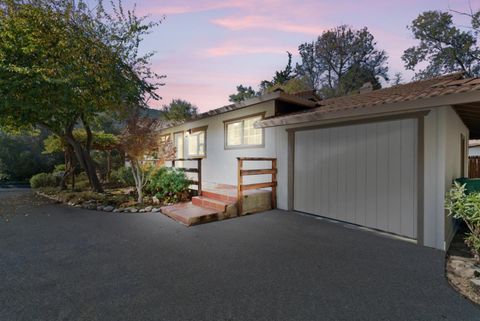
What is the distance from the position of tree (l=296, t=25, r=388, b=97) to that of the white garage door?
751 inches

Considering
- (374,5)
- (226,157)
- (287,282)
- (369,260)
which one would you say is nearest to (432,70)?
(374,5)

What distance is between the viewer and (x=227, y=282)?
2.57 m

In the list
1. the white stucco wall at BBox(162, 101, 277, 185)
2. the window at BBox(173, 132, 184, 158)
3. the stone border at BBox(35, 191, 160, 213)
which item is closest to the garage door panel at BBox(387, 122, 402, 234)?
the white stucco wall at BBox(162, 101, 277, 185)

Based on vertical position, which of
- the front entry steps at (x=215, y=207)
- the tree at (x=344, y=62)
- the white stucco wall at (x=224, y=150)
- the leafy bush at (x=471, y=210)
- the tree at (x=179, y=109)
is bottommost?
the front entry steps at (x=215, y=207)

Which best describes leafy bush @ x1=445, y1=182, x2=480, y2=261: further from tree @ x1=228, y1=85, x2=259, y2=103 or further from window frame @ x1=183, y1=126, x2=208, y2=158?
tree @ x1=228, y1=85, x2=259, y2=103

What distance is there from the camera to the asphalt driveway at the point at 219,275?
2080 mm

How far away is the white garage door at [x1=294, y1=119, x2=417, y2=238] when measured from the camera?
395 centimetres

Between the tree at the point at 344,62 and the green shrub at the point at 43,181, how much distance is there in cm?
2282

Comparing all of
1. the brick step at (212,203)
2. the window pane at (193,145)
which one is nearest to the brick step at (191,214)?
the brick step at (212,203)

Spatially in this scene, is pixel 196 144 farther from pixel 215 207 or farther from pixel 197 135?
pixel 215 207

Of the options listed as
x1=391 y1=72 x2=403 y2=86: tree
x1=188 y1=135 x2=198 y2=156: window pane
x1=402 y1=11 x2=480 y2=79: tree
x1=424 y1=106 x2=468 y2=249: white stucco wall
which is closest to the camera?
x1=424 y1=106 x2=468 y2=249: white stucco wall

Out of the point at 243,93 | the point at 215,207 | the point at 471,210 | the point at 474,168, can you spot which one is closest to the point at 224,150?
the point at 215,207

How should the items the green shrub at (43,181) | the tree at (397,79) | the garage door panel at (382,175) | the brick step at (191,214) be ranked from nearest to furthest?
the garage door panel at (382,175)
the brick step at (191,214)
the green shrub at (43,181)
the tree at (397,79)

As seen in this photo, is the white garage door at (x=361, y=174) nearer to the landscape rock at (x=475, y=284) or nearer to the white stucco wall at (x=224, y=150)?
the white stucco wall at (x=224, y=150)
